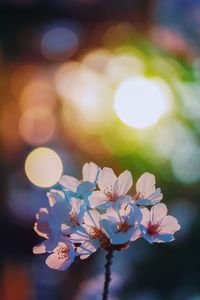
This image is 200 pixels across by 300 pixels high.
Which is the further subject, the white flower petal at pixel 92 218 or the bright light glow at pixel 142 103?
the bright light glow at pixel 142 103

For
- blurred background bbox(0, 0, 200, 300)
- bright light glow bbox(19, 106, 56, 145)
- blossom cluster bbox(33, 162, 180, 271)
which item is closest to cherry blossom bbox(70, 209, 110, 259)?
blossom cluster bbox(33, 162, 180, 271)

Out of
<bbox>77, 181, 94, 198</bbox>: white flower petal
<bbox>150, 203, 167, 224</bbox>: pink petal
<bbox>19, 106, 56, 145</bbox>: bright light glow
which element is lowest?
<bbox>150, 203, 167, 224</bbox>: pink petal

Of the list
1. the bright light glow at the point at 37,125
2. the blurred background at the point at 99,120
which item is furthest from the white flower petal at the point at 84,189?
the bright light glow at the point at 37,125

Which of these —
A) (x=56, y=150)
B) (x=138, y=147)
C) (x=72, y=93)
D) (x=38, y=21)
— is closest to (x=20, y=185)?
(x=56, y=150)

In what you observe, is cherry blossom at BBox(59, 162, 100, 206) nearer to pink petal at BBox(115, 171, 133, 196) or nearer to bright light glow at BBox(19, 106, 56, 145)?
pink petal at BBox(115, 171, 133, 196)

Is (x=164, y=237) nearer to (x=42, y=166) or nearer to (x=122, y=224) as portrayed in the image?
(x=122, y=224)

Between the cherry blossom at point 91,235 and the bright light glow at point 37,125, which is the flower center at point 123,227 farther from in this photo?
the bright light glow at point 37,125

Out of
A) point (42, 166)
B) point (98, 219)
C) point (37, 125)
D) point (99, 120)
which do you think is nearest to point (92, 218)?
point (98, 219)

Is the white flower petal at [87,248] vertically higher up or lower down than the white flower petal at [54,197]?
lower down
